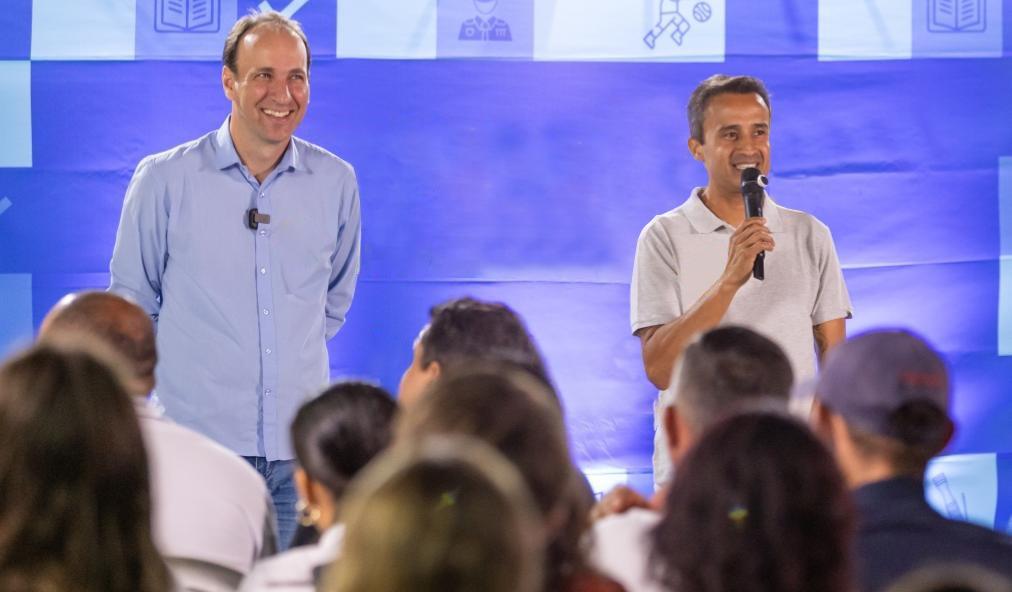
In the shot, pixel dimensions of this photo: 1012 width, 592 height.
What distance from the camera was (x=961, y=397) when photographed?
4637 millimetres

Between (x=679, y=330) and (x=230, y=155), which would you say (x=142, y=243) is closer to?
(x=230, y=155)

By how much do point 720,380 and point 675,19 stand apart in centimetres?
242

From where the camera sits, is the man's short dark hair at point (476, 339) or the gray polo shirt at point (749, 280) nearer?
the man's short dark hair at point (476, 339)

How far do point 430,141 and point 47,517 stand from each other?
127 inches

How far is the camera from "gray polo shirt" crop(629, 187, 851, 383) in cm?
364

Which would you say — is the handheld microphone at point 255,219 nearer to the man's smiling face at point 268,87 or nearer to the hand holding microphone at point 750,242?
the man's smiling face at point 268,87

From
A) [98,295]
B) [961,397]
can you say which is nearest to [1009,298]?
[961,397]

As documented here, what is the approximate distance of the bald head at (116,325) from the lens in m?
2.64

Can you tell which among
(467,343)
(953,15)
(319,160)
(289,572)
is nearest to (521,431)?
(289,572)

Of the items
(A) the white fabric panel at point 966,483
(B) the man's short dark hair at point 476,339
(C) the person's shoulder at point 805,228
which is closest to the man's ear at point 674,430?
(B) the man's short dark hair at point 476,339

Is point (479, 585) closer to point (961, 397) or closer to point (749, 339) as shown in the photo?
point (749, 339)

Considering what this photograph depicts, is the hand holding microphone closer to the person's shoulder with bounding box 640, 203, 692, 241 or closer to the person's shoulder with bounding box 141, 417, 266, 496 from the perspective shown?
the person's shoulder with bounding box 640, 203, 692, 241

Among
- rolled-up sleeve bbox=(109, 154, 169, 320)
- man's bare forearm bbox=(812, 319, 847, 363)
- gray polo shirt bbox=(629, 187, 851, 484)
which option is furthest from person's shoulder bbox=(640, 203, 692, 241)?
rolled-up sleeve bbox=(109, 154, 169, 320)

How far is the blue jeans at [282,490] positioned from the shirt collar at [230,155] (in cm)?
80
